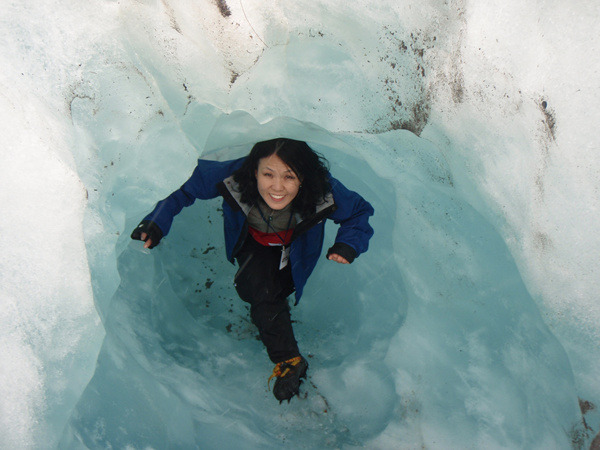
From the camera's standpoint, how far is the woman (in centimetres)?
151

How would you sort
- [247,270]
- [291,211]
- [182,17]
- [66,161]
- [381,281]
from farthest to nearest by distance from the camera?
[381,281], [247,270], [291,211], [182,17], [66,161]

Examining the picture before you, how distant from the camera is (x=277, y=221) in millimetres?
1660

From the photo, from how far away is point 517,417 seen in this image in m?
1.45

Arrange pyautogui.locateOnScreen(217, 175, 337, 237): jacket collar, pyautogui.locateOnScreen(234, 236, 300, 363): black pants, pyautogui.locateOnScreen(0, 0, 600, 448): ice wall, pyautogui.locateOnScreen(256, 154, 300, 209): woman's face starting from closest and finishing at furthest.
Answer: pyautogui.locateOnScreen(0, 0, 600, 448): ice wall → pyautogui.locateOnScreen(256, 154, 300, 209): woman's face → pyautogui.locateOnScreen(217, 175, 337, 237): jacket collar → pyautogui.locateOnScreen(234, 236, 300, 363): black pants

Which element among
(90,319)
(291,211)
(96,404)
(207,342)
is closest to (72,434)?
(96,404)

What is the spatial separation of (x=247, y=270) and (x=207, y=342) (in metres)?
0.45

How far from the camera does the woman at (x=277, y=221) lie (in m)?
1.51

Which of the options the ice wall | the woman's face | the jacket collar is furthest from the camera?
the jacket collar

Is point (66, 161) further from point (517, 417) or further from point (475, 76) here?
point (517, 417)

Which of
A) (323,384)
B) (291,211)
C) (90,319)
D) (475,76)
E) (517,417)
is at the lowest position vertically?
(323,384)

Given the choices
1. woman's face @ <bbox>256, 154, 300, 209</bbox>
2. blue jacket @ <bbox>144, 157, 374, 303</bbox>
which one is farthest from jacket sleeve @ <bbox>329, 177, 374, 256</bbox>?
woman's face @ <bbox>256, 154, 300, 209</bbox>

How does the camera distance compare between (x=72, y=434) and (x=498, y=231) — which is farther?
(x=498, y=231)

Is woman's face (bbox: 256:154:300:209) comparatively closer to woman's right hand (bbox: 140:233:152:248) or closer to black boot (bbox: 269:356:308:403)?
woman's right hand (bbox: 140:233:152:248)

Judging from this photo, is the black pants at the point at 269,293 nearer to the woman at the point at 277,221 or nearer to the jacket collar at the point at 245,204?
the woman at the point at 277,221
